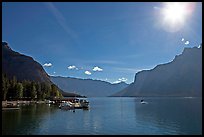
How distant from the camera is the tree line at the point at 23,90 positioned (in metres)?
110

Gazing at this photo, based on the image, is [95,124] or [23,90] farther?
[23,90]

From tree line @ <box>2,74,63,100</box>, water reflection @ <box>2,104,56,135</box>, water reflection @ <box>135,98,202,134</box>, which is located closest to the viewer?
water reflection @ <box>2,104,56,135</box>

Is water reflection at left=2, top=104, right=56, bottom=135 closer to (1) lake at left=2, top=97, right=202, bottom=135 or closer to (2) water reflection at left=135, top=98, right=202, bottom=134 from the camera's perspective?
(1) lake at left=2, top=97, right=202, bottom=135

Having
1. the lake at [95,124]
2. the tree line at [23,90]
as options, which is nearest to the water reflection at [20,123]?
the lake at [95,124]

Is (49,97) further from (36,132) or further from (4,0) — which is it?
(4,0)

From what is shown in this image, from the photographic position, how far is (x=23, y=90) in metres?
126

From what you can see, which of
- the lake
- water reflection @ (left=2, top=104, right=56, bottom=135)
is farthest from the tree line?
the lake

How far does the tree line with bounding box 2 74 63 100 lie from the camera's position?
110 meters

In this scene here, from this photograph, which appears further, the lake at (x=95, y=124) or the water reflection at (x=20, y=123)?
the lake at (x=95, y=124)

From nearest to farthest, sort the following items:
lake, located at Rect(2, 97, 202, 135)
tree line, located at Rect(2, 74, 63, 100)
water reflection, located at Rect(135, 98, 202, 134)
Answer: lake, located at Rect(2, 97, 202, 135) < water reflection, located at Rect(135, 98, 202, 134) < tree line, located at Rect(2, 74, 63, 100)

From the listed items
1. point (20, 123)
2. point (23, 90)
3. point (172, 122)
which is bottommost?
point (172, 122)

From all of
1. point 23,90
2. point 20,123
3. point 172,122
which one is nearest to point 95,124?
point 20,123

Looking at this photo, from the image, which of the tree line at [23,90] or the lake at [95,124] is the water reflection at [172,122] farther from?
the tree line at [23,90]

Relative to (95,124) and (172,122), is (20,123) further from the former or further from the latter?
(172,122)
